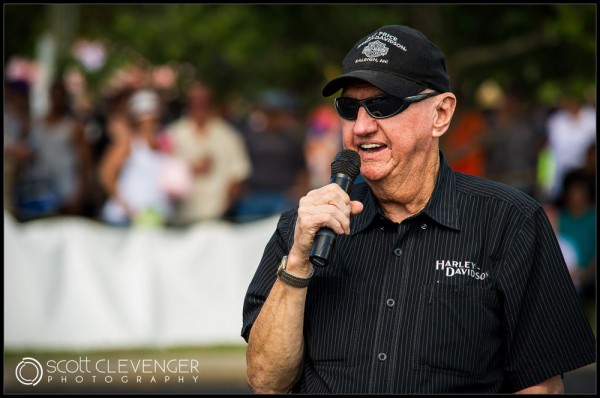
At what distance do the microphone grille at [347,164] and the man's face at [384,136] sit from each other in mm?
65

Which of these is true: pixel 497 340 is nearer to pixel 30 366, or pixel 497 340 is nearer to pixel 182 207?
pixel 30 366

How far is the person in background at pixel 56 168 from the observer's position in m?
13.4

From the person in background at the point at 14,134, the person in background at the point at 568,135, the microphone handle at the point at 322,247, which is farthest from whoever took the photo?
the person in background at the point at 568,135

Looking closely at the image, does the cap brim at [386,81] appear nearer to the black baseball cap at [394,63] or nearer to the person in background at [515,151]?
the black baseball cap at [394,63]

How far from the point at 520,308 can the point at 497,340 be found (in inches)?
5.4

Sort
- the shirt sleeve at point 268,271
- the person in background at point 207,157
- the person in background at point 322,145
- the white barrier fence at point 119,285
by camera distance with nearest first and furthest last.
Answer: the shirt sleeve at point 268,271 < the white barrier fence at point 119,285 < the person in background at point 207,157 < the person in background at point 322,145

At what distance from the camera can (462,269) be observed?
3.70 m

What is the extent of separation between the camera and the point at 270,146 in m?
13.7


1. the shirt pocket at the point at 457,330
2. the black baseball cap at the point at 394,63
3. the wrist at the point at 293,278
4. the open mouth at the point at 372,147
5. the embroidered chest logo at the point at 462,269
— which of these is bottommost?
the shirt pocket at the point at 457,330

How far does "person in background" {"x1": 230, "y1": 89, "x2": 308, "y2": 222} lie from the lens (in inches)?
526

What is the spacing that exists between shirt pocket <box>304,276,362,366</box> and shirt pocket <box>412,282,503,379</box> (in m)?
0.24

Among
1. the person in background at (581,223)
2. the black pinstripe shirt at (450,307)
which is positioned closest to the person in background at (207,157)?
the person in background at (581,223)

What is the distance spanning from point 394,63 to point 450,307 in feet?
2.90

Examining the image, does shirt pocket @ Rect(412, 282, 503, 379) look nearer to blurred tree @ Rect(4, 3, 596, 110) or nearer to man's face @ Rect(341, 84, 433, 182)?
man's face @ Rect(341, 84, 433, 182)
